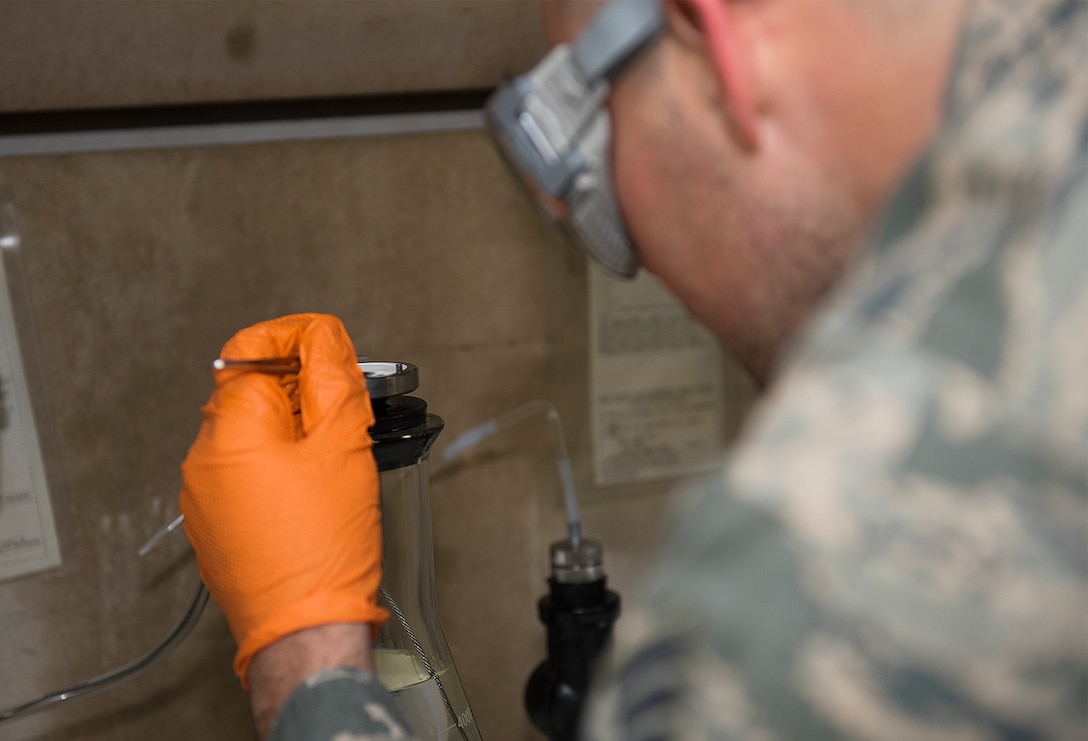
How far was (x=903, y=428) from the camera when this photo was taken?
33cm

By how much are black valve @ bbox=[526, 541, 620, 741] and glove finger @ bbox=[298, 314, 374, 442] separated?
31cm

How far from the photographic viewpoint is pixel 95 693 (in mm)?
854

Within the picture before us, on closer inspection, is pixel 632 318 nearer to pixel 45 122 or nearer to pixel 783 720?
pixel 45 122

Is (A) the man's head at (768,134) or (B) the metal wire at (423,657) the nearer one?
(A) the man's head at (768,134)

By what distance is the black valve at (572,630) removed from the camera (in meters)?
0.89

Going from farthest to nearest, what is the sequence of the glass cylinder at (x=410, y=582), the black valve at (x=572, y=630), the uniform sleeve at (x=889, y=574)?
1. the black valve at (x=572, y=630)
2. the glass cylinder at (x=410, y=582)
3. the uniform sleeve at (x=889, y=574)

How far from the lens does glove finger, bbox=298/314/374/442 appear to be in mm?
649

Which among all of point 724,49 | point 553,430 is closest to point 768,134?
point 724,49

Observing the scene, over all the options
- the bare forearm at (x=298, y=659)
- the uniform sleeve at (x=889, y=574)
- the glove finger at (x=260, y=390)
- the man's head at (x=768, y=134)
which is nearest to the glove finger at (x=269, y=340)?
the glove finger at (x=260, y=390)

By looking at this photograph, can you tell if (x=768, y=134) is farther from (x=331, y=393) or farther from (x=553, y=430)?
(x=553, y=430)

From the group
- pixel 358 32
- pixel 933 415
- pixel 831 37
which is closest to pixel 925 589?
pixel 933 415

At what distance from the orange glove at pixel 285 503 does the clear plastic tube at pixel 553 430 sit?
307 mm

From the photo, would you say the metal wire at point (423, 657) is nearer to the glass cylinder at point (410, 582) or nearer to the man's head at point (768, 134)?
the glass cylinder at point (410, 582)

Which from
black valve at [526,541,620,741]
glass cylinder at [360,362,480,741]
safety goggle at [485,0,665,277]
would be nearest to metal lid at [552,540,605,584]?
black valve at [526,541,620,741]
